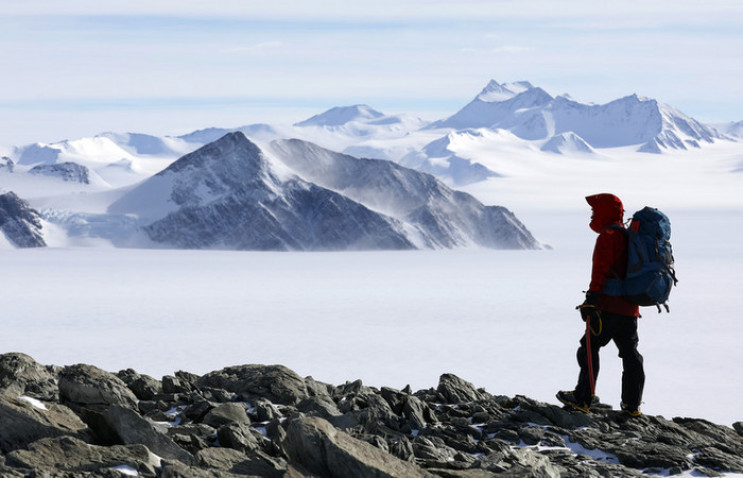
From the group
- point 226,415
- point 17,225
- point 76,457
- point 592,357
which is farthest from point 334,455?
point 17,225

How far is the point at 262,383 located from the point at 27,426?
3980mm

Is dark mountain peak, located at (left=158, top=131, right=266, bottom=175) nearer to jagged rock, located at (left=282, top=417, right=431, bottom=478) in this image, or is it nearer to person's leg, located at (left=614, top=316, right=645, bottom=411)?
person's leg, located at (left=614, top=316, right=645, bottom=411)

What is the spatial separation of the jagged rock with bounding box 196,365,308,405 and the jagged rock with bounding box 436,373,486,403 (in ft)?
6.02

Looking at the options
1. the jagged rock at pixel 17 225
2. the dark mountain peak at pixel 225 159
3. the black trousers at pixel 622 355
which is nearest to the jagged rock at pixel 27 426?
the black trousers at pixel 622 355

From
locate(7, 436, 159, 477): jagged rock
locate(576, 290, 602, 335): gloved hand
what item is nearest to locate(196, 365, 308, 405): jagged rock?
locate(576, 290, 602, 335): gloved hand

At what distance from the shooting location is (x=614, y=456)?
9.44 meters

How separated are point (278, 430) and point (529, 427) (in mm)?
3017

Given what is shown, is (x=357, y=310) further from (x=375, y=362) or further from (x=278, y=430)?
(x=278, y=430)

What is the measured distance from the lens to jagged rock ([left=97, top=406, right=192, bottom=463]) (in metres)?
8.14

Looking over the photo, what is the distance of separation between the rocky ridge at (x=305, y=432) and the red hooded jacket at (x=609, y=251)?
1.38 m

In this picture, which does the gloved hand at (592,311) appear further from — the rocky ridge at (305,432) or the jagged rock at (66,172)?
the jagged rock at (66,172)

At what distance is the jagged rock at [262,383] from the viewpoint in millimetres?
11594

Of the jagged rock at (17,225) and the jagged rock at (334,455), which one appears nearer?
the jagged rock at (334,455)

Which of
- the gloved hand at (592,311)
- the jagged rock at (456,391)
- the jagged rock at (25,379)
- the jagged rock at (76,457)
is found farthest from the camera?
the jagged rock at (456,391)
